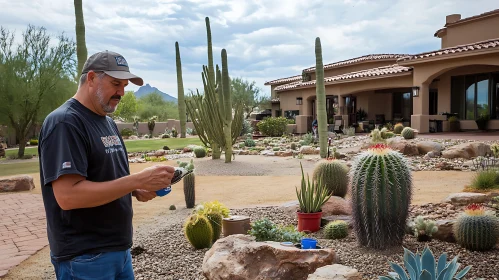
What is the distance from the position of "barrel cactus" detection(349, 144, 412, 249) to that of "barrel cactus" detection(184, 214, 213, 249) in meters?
1.76

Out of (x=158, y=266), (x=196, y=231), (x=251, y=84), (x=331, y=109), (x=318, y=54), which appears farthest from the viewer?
(x=251, y=84)

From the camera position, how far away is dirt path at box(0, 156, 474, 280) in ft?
26.7

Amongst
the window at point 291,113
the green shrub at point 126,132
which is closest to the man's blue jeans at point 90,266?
the window at point 291,113

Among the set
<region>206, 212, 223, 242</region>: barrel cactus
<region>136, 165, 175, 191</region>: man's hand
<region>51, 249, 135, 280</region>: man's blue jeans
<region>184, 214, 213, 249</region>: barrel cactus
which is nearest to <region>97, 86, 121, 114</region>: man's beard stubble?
<region>136, 165, 175, 191</region>: man's hand

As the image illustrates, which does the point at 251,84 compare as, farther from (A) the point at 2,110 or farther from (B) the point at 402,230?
(B) the point at 402,230

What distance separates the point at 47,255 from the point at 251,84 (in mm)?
43983

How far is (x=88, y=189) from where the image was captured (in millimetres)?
2072

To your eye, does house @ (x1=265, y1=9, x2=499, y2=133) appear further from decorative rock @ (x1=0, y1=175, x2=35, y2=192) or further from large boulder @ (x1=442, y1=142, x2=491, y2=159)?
decorative rock @ (x1=0, y1=175, x2=35, y2=192)

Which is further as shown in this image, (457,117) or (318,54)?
(457,117)

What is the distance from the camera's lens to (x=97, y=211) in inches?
89.6

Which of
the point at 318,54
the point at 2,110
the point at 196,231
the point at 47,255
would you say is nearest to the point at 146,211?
the point at 47,255

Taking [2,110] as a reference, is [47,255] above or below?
below

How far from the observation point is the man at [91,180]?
6.85 ft

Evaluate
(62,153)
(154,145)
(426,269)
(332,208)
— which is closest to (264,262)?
(426,269)
